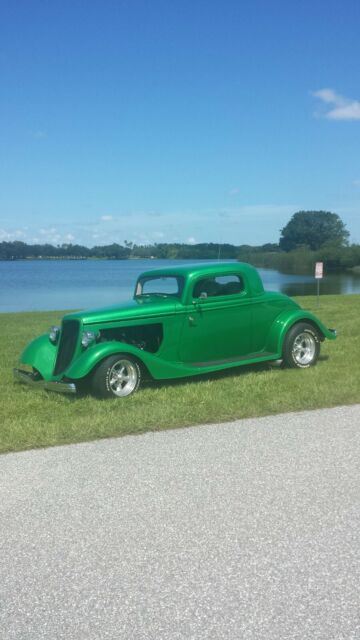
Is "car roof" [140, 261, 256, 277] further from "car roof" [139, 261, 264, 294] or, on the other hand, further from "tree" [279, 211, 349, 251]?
"tree" [279, 211, 349, 251]

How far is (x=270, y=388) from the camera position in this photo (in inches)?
296

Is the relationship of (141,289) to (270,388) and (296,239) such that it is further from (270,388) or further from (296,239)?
(296,239)

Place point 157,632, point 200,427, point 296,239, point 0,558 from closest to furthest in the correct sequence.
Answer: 1. point 157,632
2. point 0,558
3. point 200,427
4. point 296,239

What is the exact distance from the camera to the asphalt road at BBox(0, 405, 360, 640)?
9.34 ft

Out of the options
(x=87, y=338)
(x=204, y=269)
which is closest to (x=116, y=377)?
(x=87, y=338)

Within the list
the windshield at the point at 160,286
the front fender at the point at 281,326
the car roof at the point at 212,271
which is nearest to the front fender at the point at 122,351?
the windshield at the point at 160,286

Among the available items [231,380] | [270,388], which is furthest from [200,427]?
[231,380]

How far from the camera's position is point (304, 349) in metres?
9.28

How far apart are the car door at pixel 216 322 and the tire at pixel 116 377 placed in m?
0.84

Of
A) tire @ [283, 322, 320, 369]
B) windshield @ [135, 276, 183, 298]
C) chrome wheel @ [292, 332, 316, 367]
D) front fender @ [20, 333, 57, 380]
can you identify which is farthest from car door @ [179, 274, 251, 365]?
front fender @ [20, 333, 57, 380]

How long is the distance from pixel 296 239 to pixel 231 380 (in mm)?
114466

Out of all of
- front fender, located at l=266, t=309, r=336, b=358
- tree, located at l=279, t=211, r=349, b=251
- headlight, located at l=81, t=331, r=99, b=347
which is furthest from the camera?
tree, located at l=279, t=211, r=349, b=251

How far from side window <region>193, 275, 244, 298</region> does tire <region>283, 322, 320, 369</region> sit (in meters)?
1.04

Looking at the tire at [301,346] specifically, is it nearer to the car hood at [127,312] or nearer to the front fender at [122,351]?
the front fender at [122,351]
